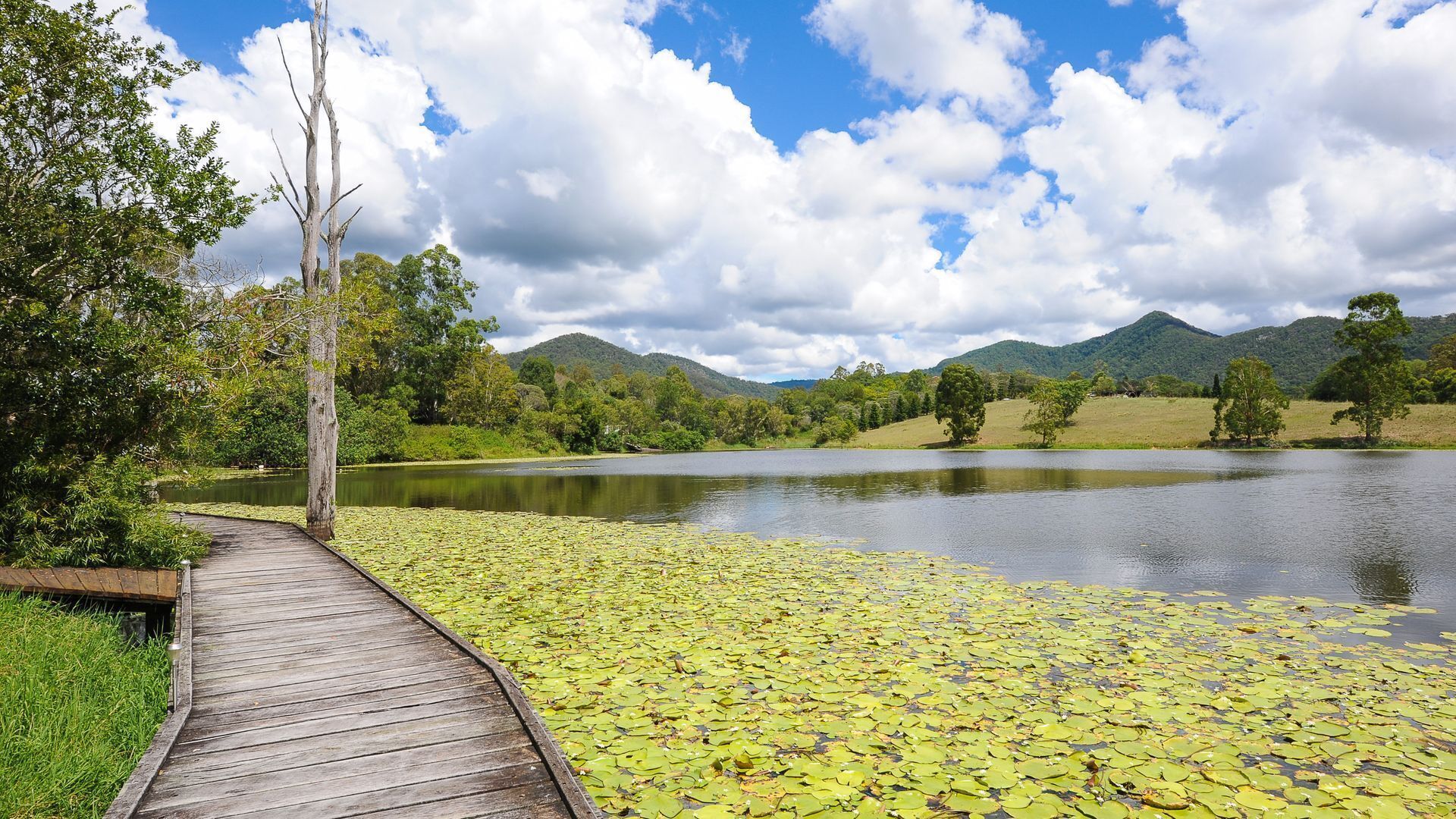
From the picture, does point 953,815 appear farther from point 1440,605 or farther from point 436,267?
point 436,267

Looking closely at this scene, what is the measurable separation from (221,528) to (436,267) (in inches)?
1903

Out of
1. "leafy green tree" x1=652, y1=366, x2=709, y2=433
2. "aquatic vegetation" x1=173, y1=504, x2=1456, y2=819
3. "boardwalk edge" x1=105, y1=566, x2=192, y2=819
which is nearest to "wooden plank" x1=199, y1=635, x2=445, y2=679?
"boardwalk edge" x1=105, y1=566, x2=192, y2=819

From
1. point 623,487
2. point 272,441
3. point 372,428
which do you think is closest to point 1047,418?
point 623,487

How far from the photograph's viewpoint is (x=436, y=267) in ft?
185

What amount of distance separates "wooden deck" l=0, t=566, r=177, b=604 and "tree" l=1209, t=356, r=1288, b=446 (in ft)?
242

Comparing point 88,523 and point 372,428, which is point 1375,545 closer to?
point 88,523

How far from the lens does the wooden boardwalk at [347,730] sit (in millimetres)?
3455

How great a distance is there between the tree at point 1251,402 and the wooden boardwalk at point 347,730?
237 ft

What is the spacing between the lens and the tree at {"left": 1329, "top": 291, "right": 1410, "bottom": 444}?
54.2 meters

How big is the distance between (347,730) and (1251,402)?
73909 mm

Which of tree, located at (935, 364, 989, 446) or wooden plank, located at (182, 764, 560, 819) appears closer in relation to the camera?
wooden plank, located at (182, 764, 560, 819)

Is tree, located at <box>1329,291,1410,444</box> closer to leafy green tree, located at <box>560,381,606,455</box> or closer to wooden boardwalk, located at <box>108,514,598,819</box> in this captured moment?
leafy green tree, located at <box>560,381,606,455</box>

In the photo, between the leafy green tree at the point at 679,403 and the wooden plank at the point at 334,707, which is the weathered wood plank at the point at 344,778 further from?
the leafy green tree at the point at 679,403

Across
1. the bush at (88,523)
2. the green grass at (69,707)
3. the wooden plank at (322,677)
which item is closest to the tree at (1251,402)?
the wooden plank at (322,677)
